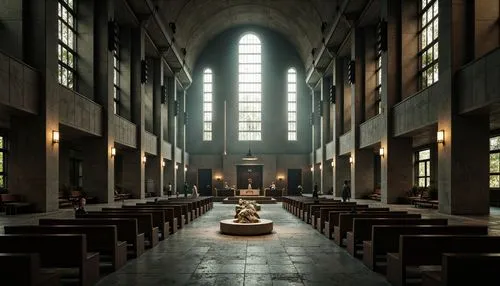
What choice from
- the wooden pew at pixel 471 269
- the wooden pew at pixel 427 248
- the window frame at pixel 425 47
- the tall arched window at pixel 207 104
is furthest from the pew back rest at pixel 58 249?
the tall arched window at pixel 207 104

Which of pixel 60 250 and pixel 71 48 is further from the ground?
pixel 71 48

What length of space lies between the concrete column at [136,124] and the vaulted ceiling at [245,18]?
9.74 ft

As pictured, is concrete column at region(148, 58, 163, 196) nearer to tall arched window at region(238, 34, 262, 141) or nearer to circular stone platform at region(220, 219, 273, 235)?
tall arched window at region(238, 34, 262, 141)

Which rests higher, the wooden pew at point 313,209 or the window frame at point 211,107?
the window frame at point 211,107

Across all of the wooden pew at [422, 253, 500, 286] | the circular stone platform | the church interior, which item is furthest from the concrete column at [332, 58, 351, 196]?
the wooden pew at [422, 253, 500, 286]

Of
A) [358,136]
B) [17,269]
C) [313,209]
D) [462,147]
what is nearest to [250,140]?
[358,136]

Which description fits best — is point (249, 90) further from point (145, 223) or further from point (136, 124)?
point (145, 223)

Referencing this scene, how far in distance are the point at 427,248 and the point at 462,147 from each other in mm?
9885

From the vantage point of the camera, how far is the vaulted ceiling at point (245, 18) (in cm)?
3222

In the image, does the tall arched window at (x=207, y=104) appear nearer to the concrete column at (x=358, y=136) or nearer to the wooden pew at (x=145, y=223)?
the concrete column at (x=358, y=136)

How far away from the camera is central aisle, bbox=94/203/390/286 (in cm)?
670

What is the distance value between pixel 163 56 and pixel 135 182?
11.6 metres

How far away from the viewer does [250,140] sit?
45.3 metres

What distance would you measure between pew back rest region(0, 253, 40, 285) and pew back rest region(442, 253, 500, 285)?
438 centimetres
